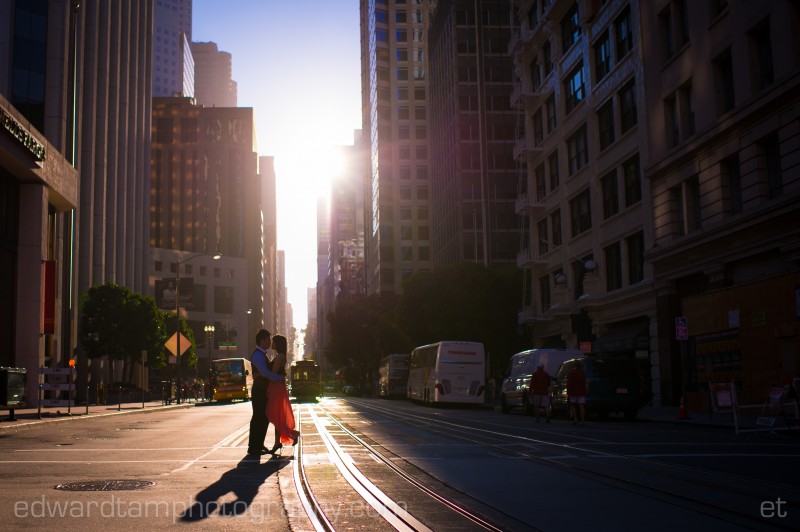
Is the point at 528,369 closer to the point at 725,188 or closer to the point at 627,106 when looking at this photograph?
the point at 725,188

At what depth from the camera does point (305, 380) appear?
6838 centimetres

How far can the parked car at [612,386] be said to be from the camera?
2723 centimetres

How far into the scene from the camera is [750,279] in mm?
28672

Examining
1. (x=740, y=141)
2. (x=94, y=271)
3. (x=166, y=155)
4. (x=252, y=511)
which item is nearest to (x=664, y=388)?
(x=740, y=141)

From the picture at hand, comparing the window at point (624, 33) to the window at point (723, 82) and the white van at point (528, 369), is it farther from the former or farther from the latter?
the white van at point (528, 369)

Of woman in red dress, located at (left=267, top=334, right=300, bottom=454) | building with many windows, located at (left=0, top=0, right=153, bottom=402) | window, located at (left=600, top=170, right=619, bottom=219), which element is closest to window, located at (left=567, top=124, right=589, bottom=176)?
window, located at (left=600, top=170, right=619, bottom=219)

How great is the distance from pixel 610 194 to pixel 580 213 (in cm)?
452

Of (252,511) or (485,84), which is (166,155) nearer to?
(485,84)

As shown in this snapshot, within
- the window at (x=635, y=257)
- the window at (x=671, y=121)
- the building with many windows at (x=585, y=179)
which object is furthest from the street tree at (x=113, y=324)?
the window at (x=671, y=121)

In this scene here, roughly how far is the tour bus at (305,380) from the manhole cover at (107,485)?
56678mm

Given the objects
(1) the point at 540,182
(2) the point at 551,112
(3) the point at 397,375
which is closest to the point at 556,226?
(1) the point at 540,182

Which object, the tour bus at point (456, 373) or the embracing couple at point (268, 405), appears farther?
the tour bus at point (456, 373)

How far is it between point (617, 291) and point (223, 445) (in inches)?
1083

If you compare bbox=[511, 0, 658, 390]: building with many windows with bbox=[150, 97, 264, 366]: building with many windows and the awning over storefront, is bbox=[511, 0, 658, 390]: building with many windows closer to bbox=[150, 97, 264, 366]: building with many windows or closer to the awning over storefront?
the awning over storefront
